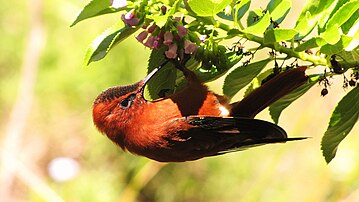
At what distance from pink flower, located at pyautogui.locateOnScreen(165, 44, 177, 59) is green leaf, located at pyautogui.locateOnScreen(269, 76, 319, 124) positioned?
297mm

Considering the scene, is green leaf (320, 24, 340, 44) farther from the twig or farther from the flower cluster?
the twig

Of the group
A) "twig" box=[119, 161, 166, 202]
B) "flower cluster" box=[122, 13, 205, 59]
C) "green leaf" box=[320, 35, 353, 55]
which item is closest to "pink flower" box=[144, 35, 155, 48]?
"flower cluster" box=[122, 13, 205, 59]

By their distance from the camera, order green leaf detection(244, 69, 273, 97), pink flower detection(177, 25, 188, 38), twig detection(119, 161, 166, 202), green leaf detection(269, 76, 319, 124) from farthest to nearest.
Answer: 1. twig detection(119, 161, 166, 202)
2. green leaf detection(244, 69, 273, 97)
3. green leaf detection(269, 76, 319, 124)
4. pink flower detection(177, 25, 188, 38)

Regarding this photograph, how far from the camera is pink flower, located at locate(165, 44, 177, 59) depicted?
1280 mm

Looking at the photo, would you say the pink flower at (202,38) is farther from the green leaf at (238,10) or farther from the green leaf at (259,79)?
the green leaf at (259,79)

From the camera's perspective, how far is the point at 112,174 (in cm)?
546

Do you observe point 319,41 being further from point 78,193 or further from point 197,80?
point 78,193

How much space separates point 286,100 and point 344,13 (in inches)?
16.2

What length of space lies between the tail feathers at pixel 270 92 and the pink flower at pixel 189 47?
0.26 meters

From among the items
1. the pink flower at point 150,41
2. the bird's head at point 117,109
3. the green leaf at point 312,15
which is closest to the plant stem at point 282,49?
the green leaf at point 312,15

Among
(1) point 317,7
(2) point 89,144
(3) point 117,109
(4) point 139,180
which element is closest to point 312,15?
(1) point 317,7

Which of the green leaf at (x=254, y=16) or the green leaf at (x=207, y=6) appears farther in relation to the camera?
the green leaf at (x=254, y=16)

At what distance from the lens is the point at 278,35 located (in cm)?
117

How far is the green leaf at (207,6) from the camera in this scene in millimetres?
1137
